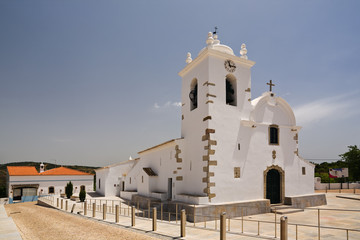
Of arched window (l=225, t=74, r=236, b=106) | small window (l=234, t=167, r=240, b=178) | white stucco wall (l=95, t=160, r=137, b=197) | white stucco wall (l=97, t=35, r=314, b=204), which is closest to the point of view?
white stucco wall (l=97, t=35, r=314, b=204)

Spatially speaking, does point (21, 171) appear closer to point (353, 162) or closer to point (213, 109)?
point (213, 109)

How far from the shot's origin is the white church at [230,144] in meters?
14.4

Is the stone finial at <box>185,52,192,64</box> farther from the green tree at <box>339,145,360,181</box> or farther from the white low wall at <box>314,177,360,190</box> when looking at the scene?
the green tree at <box>339,145,360,181</box>

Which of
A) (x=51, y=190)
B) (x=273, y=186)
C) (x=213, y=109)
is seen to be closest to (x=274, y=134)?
(x=273, y=186)

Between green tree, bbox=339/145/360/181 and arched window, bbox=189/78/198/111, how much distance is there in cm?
3033

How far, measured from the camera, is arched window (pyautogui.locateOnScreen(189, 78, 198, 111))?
16656 millimetres

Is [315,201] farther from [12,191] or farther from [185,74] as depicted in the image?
[12,191]

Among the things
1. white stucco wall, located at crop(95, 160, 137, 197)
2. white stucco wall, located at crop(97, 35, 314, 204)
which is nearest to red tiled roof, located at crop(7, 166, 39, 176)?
white stucco wall, located at crop(95, 160, 137, 197)

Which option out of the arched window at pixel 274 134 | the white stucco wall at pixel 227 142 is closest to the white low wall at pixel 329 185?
the white stucco wall at pixel 227 142

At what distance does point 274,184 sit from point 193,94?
7982mm

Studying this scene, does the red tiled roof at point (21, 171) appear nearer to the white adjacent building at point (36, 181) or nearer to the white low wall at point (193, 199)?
the white adjacent building at point (36, 181)

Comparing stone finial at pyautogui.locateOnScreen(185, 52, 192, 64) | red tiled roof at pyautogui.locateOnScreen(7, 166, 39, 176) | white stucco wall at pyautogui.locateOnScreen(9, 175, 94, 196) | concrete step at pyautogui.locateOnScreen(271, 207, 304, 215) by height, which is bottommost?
white stucco wall at pyautogui.locateOnScreen(9, 175, 94, 196)

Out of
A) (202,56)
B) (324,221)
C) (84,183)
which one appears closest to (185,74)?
(202,56)

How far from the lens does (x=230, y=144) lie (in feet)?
48.8
